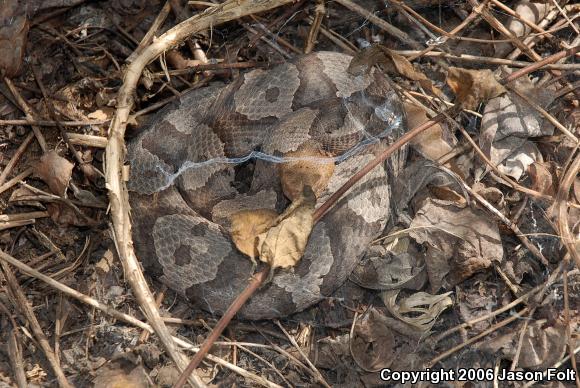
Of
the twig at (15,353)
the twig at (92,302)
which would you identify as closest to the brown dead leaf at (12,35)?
the twig at (92,302)

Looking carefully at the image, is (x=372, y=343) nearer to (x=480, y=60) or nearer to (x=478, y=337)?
(x=478, y=337)

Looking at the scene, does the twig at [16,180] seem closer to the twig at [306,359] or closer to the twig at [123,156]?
the twig at [123,156]

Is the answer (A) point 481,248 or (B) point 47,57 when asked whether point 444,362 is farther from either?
(B) point 47,57

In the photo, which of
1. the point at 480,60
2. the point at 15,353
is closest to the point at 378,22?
the point at 480,60

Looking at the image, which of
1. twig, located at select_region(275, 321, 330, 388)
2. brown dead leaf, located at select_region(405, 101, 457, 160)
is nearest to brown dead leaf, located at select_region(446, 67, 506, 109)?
brown dead leaf, located at select_region(405, 101, 457, 160)

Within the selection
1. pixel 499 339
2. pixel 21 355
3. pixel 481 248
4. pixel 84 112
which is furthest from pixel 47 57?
pixel 499 339

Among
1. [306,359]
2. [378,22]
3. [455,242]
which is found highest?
[378,22]

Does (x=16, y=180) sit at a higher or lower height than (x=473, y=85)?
lower

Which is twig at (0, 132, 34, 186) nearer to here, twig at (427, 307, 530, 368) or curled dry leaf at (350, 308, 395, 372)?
curled dry leaf at (350, 308, 395, 372)
